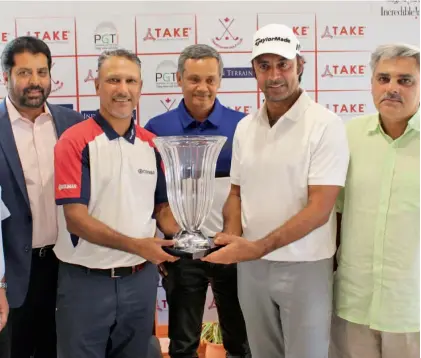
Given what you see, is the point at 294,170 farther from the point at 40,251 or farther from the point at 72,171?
the point at 40,251

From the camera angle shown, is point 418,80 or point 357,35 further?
point 357,35

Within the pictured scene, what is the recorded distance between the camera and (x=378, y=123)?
5.74 ft

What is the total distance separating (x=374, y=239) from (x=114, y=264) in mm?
939

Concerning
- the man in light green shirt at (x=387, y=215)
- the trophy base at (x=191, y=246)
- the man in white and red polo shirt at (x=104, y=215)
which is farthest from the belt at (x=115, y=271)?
the man in light green shirt at (x=387, y=215)

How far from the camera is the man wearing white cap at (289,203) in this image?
68.1 inches

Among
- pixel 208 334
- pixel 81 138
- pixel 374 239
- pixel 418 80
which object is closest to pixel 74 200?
pixel 81 138

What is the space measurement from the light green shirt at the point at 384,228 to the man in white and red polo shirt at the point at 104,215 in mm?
717

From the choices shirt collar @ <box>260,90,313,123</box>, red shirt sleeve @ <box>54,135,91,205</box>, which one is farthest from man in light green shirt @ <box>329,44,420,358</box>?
red shirt sleeve @ <box>54,135,91,205</box>

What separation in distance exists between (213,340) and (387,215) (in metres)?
1.58

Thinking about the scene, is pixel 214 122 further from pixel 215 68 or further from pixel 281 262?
pixel 281 262

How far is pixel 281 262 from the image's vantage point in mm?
1815

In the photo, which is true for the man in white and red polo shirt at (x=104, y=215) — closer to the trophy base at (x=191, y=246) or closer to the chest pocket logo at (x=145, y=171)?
the chest pocket logo at (x=145, y=171)

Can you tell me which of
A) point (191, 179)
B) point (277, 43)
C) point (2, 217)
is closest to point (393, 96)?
point (277, 43)

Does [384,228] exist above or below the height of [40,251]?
above
